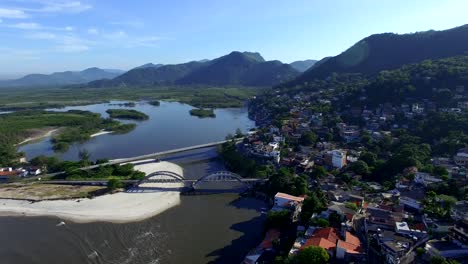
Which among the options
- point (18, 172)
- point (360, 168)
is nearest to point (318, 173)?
point (360, 168)

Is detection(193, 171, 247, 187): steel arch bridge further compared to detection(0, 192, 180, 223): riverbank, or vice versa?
detection(193, 171, 247, 187): steel arch bridge

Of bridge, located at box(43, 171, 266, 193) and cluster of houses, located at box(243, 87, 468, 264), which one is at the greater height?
cluster of houses, located at box(243, 87, 468, 264)

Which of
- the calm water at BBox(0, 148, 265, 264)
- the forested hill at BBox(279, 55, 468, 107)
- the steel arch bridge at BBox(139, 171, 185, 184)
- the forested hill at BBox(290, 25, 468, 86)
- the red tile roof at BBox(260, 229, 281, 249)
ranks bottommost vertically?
the calm water at BBox(0, 148, 265, 264)

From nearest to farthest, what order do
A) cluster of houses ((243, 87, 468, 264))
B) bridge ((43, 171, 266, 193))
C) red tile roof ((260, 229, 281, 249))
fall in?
cluster of houses ((243, 87, 468, 264)) < red tile roof ((260, 229, 281, 249)) < bridge ((43, 171, 266, 193))

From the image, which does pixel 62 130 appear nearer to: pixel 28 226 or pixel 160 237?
pixel 28 226

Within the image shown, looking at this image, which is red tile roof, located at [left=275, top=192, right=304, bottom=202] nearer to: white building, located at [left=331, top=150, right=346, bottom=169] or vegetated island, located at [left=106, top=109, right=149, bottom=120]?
white building, located at [left=331, top=150, right=346, bottom=169]

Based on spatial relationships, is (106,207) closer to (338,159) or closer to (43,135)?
(338,159)

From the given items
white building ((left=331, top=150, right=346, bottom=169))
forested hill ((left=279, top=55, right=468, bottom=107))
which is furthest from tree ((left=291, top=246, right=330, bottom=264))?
forested hill ((left=279, top=55, right=468, bottom=107))
